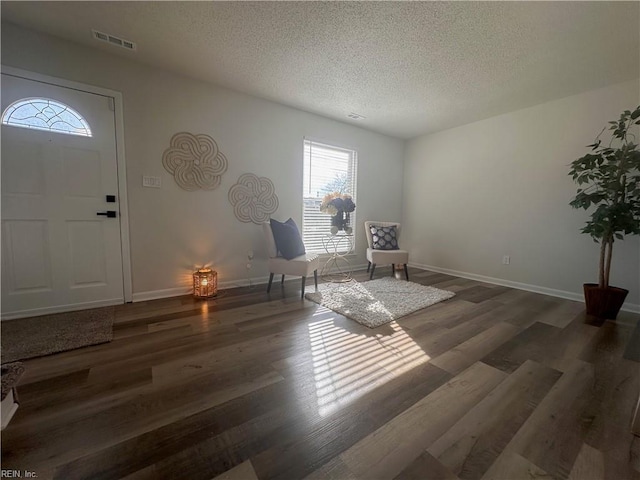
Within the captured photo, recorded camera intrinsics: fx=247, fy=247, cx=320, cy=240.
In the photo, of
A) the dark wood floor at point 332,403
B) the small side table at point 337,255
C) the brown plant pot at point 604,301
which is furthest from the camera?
the small side table at point 337,255

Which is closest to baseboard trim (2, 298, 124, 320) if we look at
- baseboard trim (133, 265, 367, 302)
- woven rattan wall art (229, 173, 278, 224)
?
baseboard trim (133, 265, 367, 302)

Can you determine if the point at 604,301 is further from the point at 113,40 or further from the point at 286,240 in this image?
the point at 113,40

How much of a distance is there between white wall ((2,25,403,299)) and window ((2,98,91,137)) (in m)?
0.28

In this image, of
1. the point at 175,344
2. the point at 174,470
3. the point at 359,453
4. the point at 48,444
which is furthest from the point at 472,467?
the point at 175,344

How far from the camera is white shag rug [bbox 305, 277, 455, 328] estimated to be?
241cm

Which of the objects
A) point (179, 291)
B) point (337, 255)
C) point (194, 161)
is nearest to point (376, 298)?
point (337, 255)

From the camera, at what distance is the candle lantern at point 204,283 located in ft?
9.14

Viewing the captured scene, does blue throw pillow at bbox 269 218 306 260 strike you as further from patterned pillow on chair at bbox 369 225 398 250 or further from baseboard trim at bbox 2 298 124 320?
baseboard trim at bbox 2 298 124 320

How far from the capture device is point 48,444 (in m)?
1.02

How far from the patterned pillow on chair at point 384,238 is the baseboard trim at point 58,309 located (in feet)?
10.9

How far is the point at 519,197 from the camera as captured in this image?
3412mm

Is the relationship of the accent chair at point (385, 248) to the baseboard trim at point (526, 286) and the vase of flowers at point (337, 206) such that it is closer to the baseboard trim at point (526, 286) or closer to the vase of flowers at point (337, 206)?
the vase of flowers at point (337, 206)

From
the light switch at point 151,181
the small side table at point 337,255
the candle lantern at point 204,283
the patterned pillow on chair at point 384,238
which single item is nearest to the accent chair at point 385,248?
the patterned pillow on chair at point 384,238

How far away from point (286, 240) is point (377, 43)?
214 cm
